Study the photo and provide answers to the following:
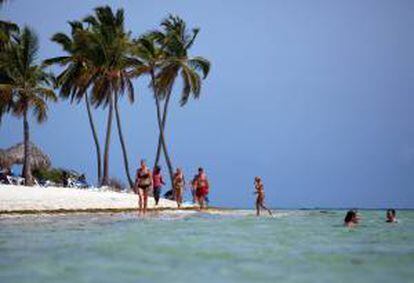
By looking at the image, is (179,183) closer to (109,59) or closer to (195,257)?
(109,59)

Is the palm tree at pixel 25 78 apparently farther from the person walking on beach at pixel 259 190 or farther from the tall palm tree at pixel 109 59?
the person walking on beach at pixel 259 190

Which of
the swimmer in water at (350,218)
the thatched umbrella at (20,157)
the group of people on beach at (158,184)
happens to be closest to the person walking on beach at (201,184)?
the group of people on beach at (158,184)

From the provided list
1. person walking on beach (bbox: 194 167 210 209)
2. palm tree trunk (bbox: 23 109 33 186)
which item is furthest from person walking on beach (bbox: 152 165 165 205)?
palm tree trunk (bbox: 23 109 33 186)

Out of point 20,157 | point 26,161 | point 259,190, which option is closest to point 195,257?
point 259,190

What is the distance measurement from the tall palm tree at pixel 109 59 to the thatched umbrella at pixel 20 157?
6955 mm

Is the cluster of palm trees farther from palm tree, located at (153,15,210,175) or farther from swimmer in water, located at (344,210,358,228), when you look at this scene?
swimmer in water, located at (344,210,358,228)

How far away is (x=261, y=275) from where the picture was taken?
Answer: 8.02 m

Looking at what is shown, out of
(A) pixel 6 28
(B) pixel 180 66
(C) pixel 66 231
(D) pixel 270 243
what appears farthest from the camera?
(B) pixel 180 66

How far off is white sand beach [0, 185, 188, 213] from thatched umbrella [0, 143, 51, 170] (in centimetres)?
1594

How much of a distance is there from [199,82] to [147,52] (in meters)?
3.92

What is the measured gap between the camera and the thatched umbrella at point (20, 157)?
147ft

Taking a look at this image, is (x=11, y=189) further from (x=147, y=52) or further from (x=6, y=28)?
(x=147, y=52)

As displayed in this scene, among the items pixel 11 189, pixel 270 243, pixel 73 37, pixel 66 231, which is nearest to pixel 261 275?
pixel 270 243

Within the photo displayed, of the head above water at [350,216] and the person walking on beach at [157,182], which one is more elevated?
the person walking on beach at [157,182]
